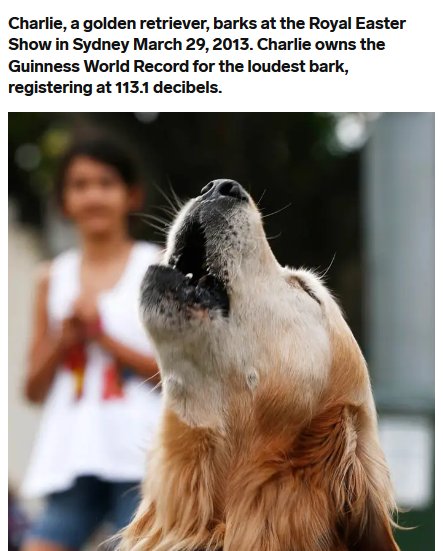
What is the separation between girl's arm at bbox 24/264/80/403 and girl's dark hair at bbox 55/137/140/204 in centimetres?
67

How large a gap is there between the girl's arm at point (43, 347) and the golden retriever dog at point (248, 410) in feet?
4.65

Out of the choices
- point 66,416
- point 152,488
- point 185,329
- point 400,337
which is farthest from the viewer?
point 400,337

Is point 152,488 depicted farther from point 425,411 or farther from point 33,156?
point 33,156

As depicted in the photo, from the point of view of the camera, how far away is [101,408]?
15.8 ft

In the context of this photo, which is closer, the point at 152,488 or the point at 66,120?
the point at 152,488

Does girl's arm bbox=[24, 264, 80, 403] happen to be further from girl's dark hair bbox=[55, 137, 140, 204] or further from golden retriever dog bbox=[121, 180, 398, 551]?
golden retriever dog bbox=[121, 180, 398, 551]

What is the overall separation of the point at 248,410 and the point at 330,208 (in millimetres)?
11645

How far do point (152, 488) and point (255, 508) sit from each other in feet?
1.47

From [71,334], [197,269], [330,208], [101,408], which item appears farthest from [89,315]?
[330,208]

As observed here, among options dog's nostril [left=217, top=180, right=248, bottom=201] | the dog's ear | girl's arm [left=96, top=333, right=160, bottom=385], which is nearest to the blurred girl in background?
girl's arm [left=96, top=333, right=160, bottom=385]

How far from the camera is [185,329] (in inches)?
132

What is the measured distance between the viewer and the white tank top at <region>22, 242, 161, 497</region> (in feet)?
15.6

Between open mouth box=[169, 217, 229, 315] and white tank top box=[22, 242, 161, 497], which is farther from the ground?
open mouth box=[169, 217, 229, 315]
